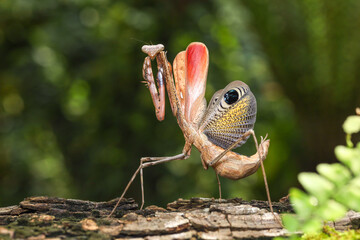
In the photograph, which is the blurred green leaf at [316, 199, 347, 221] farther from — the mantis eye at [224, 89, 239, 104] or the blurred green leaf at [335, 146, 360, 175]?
the mantis eye at [224, 89, 239, 104]

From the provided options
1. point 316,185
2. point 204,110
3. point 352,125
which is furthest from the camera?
point 204,110

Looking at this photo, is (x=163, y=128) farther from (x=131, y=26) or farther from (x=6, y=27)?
(x=6, y=27)

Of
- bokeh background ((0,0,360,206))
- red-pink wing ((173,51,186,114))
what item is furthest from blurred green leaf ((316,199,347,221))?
bokeh background ((0,0,360,206))

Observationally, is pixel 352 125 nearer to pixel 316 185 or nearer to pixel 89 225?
pixel 316 185

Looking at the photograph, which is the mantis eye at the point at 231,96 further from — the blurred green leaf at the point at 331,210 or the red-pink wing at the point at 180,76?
the blurred green leaf at the point at 331,210

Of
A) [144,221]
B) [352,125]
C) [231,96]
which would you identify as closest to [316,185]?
[352,125]

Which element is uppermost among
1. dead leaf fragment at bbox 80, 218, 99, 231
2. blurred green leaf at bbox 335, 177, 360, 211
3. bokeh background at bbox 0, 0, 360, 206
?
bokeh background at bbox 0, 0, 360, 206
